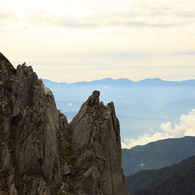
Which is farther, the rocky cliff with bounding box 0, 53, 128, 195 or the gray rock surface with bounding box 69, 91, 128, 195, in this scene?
the gray rock surface with bounding box 69, 91, 128, 195

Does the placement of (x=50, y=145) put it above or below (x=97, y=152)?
above

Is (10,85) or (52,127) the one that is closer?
(52,127)

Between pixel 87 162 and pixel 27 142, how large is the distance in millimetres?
10510

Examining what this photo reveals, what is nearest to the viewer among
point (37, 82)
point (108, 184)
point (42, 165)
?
point (42, 165)

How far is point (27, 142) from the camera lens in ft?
138

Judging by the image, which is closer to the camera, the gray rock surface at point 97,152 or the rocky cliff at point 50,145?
the rocky cliff at point 50,145

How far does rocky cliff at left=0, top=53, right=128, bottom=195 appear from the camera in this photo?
40.0 meters

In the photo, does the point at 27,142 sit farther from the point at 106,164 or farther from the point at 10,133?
the point at 106,164

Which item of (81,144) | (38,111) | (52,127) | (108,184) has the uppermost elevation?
(38,111)

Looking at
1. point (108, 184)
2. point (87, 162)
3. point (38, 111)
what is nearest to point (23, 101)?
point (38, 111)

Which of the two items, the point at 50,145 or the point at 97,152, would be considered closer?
the point at 50,145

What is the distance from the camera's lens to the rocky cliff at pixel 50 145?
131 ft

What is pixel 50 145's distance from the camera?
4209 centimetres

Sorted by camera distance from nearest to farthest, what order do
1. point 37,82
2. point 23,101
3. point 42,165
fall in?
point 42,165
point 23,101
point 37,82
